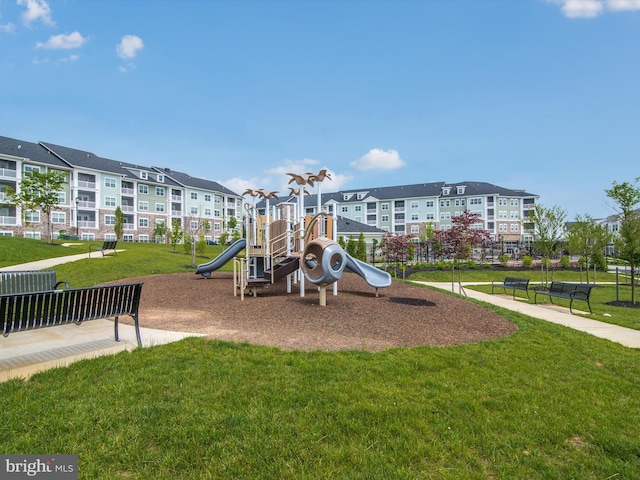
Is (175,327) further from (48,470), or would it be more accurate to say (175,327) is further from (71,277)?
(71,277)

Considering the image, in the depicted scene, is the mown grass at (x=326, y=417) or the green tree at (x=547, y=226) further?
the green tree at (x=547, y=226)

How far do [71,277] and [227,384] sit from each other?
15523 mm

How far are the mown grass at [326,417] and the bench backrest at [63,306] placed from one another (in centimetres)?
84

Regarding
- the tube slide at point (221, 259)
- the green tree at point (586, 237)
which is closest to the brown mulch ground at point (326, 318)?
the tube slide at point (221, 259)

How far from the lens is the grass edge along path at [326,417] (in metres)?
2.75

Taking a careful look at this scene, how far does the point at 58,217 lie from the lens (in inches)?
1829

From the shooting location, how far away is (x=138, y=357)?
15.9 feet

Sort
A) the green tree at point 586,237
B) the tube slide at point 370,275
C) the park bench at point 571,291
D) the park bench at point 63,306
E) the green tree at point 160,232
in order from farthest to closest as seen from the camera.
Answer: the green tree at point 160,232 < the green tree at point 586,237 < the tube slide at point 370,275 < the park bench at point 571,291 < the park bench at point 63,306

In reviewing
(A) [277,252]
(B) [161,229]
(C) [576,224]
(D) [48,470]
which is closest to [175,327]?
(D) [48,470]

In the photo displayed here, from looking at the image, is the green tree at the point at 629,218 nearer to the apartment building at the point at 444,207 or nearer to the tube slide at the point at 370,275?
the tube slide at the point at 370,275

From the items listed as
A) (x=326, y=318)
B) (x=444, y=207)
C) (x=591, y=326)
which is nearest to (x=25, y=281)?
(x=326, y=318)

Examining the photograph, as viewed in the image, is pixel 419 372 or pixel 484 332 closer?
pixel 419 372

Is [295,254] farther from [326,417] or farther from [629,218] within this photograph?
[629,218]

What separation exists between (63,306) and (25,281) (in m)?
4.45
